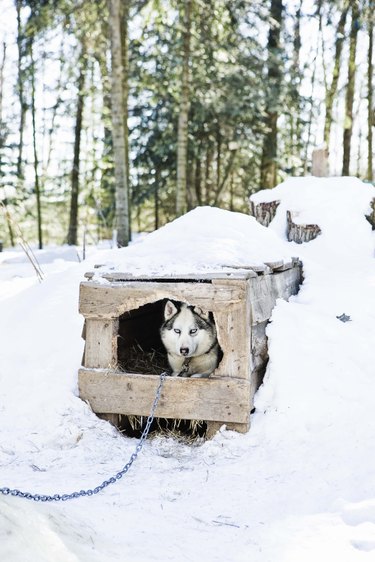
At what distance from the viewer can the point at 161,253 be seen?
5125 millimetres

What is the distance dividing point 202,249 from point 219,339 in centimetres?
87

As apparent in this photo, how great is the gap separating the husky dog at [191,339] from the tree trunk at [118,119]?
601 cm

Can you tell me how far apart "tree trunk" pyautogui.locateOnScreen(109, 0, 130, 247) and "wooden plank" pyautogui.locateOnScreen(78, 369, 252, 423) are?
6.41 metres

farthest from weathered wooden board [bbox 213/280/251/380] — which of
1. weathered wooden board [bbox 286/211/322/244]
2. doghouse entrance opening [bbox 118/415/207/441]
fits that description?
weathered wooden board [bbox 286/211/322/244]

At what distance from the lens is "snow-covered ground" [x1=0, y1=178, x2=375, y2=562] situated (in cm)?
290

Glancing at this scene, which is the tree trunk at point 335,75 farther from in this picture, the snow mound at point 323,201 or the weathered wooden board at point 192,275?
the weathered wooden board at point 192,275

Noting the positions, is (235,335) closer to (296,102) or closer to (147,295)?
(147,295)

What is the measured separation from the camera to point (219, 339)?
4.62 metres

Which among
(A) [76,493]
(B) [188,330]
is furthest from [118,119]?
(A) [76,493]

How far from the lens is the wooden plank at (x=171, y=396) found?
15.0 ft

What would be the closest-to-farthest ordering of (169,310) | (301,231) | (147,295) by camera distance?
(147,295) → (169,310) → (301,231)

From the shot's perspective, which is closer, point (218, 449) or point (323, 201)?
point (218, 449)

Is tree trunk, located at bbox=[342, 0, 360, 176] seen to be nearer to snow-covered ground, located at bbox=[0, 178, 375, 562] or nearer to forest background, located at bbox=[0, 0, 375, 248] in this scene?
forest background, located at bbox=[0, 0, 375, 248]

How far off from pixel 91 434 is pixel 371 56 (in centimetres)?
1640
